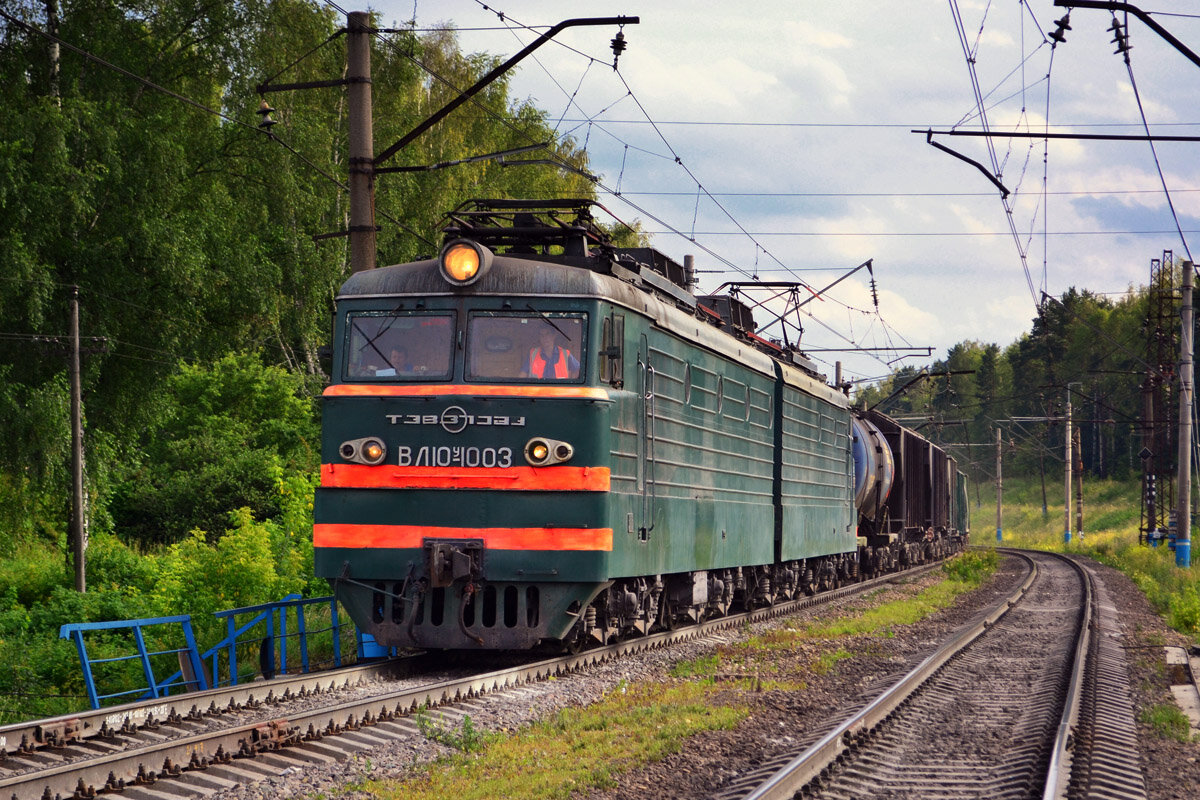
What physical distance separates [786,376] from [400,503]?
27.4ft

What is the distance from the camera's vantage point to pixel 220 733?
734cm

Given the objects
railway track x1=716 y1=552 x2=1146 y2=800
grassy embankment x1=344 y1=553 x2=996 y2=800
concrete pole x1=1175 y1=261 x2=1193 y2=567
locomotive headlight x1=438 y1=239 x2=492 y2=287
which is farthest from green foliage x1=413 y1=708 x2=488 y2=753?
concrete pole x1=1175 y1=261 x2=1193 y2=567

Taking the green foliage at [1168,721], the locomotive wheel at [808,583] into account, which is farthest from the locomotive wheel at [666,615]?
the locomotive wheel at [808,583]

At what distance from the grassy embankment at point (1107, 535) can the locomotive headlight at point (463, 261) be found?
10.4m

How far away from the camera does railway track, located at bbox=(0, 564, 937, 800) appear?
6558 millimetres

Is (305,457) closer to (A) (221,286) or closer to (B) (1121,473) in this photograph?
(A) (221,286)

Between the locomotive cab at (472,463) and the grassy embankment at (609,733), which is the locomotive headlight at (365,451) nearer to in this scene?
the locomotive cab at (472,463)

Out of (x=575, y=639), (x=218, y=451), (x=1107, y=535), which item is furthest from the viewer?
(x=1107, y=535)

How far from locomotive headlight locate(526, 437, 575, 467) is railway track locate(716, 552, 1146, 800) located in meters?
3.04

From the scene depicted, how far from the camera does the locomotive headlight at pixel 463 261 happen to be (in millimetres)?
10984

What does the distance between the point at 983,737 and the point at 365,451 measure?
522 cm

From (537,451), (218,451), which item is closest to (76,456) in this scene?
(218,451)

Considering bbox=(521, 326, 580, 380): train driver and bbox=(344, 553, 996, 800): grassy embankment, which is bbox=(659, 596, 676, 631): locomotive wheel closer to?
bbox=(344, 553, 996, 800): grassy embankment

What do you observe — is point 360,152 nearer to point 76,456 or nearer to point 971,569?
point 76,456
